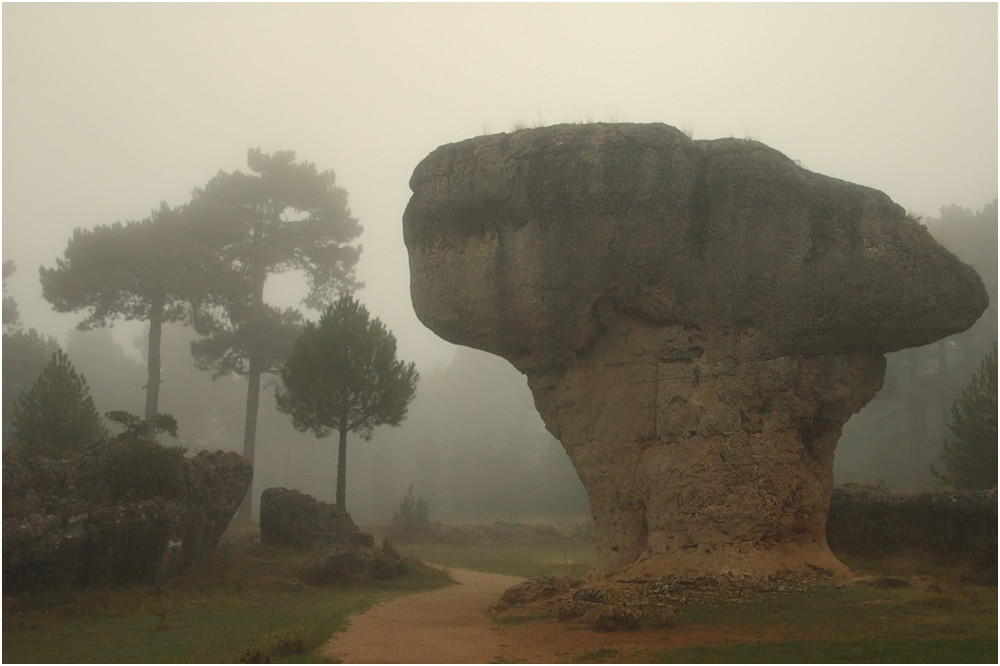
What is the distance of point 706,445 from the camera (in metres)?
11.5

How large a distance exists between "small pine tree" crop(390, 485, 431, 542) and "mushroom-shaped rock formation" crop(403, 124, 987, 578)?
1644cm

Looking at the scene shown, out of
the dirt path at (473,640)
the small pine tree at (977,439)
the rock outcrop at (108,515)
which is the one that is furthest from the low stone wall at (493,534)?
the dirt path at (473,640)

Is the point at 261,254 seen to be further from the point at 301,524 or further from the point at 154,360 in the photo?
the point at 301,524

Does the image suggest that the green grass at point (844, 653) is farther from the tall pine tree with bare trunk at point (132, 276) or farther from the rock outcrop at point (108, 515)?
the tall pine tree with bare trunk at point (132, 276)

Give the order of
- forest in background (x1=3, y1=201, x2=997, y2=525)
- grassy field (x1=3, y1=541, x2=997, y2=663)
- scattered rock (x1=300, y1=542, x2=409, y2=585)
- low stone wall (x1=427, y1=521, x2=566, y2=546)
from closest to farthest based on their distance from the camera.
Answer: grassy field (x1=3, y1=541, x2=997, y2=663) < scattered rock (x1=300, y1=542, x2=409, y2=585) < low stone wall (x1=427, y1=521, x2=566, y2=546) < forest in background (x1=3, y1=201, x2=997, y2=525)

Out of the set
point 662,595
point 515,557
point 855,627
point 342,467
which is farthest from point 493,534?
point 855,627

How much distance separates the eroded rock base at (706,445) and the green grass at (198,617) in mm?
4402

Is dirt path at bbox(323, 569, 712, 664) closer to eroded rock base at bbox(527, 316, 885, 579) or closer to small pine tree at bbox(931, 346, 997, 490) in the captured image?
eroded rock base at bbox(527, 316, 885, 579)

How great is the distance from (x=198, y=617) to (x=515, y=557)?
13.7 m

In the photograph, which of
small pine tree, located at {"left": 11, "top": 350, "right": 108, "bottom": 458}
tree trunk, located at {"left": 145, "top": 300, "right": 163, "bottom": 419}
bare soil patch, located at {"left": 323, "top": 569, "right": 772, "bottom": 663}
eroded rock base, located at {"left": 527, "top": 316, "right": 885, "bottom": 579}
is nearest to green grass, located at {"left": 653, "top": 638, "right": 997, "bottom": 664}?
bare soil patch, located at {"left": 323, "top": 569, "right": 772, "bottom": 663}

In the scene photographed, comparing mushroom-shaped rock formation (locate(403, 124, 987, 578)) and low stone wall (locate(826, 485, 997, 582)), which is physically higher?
mushroom-shaped rock formation (locate(403, 124, 987, 578))

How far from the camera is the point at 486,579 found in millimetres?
18766

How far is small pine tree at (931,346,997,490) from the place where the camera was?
21.8 metres

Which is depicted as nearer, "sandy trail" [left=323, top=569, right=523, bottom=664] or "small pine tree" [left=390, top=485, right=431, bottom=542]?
"sandy trail" [left=323, top=569, right=523, bottom=664]
